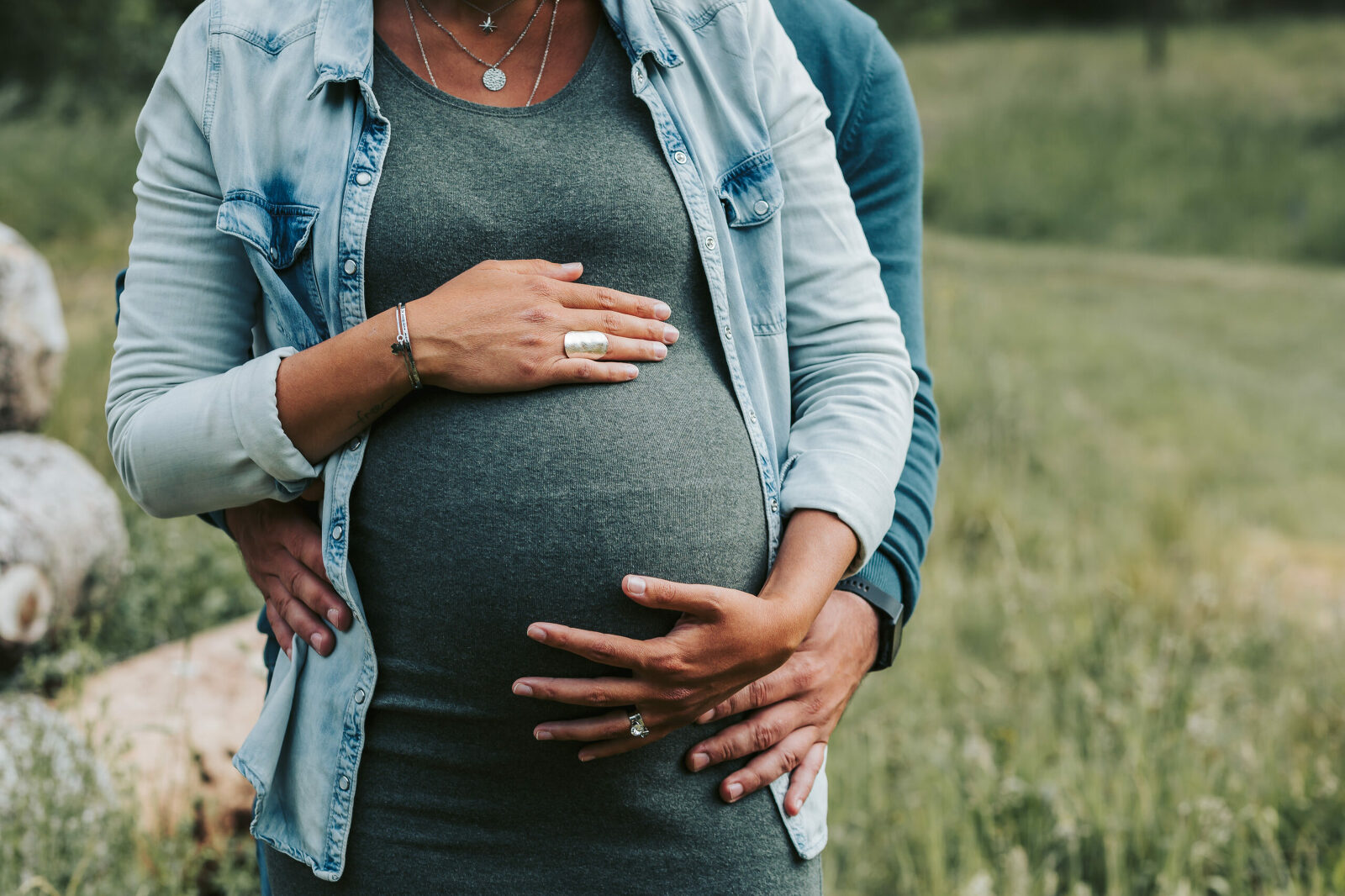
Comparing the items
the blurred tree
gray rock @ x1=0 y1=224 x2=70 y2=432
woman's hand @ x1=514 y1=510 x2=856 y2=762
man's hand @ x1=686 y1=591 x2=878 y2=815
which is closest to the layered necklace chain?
woman's hand @ x1=514 y1=510 x2=856 y2=762

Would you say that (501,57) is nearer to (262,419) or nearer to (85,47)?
(262,419)

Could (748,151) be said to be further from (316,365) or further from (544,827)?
(544,827)

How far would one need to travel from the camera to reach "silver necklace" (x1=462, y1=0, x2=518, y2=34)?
4.43ft

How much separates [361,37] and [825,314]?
66 cm

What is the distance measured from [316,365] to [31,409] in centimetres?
289

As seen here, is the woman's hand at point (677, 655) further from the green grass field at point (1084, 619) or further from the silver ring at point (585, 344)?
the green grass field at point (1084, 619)

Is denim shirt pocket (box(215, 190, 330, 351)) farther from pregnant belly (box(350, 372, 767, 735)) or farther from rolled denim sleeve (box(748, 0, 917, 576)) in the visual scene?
rolled denim sleeve (box(748, 0, 917, 576))

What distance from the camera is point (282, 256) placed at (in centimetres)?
125

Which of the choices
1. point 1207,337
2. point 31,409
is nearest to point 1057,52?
point 1207,337

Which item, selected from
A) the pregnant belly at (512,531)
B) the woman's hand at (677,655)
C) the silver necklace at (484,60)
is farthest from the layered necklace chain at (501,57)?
the woman's hand at (677,655)

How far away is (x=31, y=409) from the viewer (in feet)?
11.6

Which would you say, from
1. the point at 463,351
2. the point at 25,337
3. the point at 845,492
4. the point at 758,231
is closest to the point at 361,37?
the point at 463,351

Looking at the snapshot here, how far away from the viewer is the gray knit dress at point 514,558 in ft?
3.99

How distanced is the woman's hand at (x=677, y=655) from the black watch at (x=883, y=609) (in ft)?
0.92
